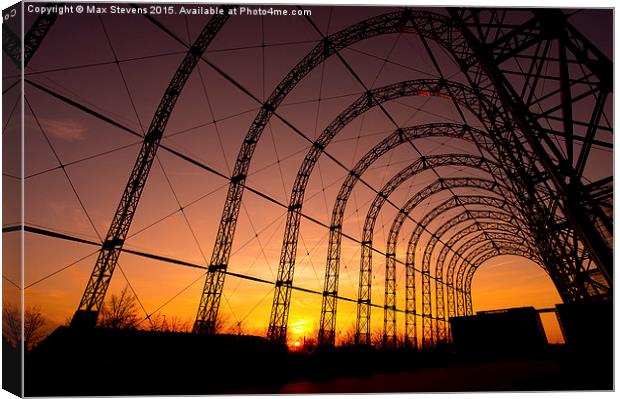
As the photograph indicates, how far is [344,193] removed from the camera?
81.4 ft

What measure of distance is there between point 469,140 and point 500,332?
16485 millimetres

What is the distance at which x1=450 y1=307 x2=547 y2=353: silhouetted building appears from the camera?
29755 millimetres

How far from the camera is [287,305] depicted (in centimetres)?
1936

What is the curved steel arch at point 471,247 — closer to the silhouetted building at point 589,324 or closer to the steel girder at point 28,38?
the silhouetted building at point 589,324

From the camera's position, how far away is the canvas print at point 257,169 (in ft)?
25.6

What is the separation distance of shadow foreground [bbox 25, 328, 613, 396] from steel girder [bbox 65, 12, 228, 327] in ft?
4.03

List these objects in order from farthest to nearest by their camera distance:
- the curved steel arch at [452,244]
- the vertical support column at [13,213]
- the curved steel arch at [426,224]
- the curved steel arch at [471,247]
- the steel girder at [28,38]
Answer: the curved steel arch at [471,247] < the curved steel arch at [452,244] < the curved steel arch at [426,224] < the steel girder at [28,38] < the vertical support column at [13,213]

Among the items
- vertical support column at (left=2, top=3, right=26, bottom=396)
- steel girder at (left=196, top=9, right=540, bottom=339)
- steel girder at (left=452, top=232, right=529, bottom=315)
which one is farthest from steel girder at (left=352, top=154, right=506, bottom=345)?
vertical support column at (left=2, top=3, right=26, bottom=396)

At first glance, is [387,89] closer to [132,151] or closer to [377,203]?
[377,203]

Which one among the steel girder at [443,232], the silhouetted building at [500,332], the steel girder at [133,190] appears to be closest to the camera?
the steel girder at [133,190]

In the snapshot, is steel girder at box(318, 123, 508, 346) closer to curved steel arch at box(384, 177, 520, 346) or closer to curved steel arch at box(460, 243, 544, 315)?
curved steel arch at box(384, 177, 520, 346)

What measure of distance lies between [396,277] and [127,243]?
81.8 ft

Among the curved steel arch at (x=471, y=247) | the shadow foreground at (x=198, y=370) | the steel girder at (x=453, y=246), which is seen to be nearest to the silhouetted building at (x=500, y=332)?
the steel girder at (x=453, y=246)

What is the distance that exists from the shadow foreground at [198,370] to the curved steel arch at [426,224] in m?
23.0
